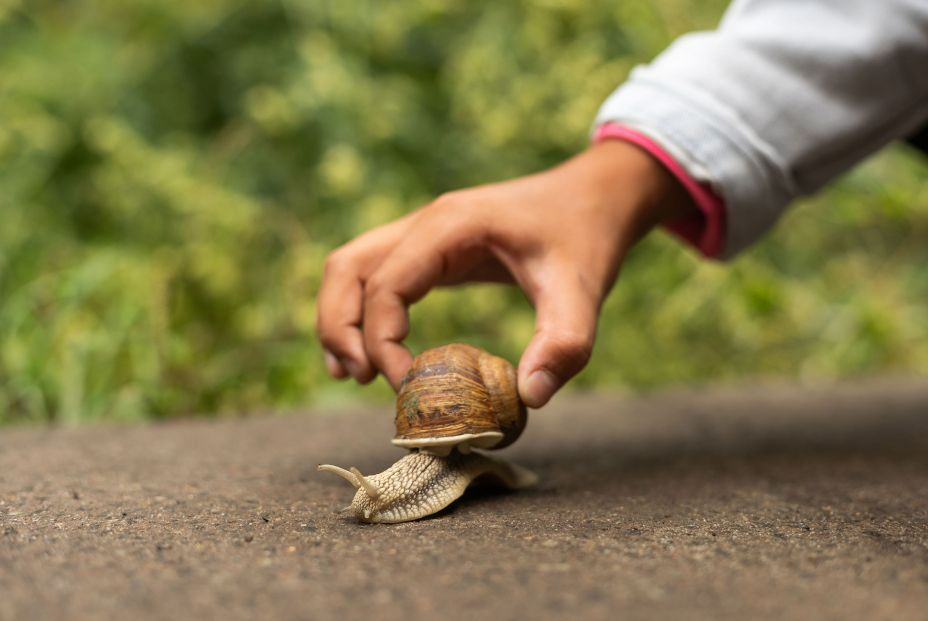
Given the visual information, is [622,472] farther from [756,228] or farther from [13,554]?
[13,554]

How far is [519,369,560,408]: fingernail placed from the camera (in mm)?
1385

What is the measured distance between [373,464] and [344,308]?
1.06 ft

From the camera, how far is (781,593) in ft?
3.10

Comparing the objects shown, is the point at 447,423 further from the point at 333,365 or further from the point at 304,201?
the point at 304,201

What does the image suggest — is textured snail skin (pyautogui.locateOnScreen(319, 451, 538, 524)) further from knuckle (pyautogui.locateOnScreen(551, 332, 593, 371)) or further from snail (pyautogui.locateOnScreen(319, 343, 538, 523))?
knuckle (pyautogui.locateOnScreen(551, 332, 593, 371))

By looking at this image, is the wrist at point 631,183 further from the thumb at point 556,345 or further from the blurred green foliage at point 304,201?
the blurred green foliage at point 304,201

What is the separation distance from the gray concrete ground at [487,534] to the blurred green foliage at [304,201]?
2.75 ft

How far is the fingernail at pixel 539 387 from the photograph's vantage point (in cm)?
138

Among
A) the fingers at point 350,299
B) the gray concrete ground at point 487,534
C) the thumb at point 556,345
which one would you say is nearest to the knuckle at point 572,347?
the thumb at point 556,345

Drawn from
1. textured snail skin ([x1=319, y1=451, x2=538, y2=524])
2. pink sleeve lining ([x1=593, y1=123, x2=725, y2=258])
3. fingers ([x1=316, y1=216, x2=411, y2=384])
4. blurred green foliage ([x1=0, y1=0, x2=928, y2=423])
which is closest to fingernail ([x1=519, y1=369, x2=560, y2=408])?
textured snail skin ([x1=319, y1=451, x2=538, y2=524])

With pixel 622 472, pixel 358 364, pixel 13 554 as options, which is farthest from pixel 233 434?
pixel 13 554

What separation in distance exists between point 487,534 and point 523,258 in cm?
49

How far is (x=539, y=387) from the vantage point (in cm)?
139

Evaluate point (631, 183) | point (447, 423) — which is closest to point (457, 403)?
point (447, 423)
